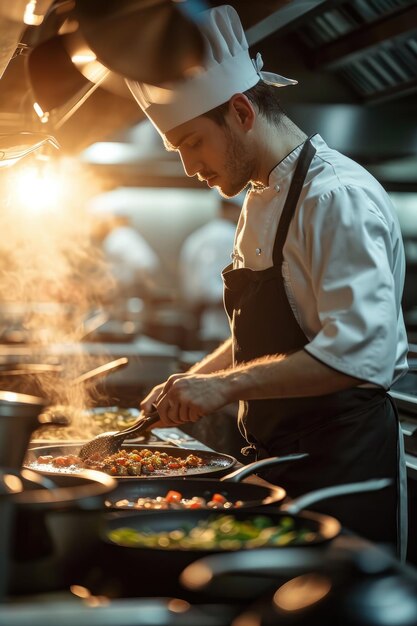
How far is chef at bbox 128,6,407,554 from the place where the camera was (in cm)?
186

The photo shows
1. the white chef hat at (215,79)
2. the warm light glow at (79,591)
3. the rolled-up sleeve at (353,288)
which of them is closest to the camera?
the warm light glow at (79,591)

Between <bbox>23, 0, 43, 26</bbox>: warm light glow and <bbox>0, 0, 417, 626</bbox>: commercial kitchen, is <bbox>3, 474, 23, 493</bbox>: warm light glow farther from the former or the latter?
<bbox>23, 0, 43, 26</bbox>: warm light glow

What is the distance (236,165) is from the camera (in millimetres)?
2172

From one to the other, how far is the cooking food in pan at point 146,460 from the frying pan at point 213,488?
0.70 ft

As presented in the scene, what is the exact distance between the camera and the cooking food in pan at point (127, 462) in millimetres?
2045

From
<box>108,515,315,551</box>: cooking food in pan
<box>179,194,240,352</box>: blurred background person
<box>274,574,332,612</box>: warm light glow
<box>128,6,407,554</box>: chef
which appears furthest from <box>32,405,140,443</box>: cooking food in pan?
<box>179,194,240,352</box>: blurred background person

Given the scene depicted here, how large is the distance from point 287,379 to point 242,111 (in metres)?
0.68

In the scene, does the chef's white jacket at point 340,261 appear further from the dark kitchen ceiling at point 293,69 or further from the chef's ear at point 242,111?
the dark kitchen ceiling at point 293,69

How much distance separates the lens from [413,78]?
3543 millimetres

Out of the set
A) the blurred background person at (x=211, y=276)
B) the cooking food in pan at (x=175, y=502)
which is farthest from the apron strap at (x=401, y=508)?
the blurred background person at (x=211, y=276)

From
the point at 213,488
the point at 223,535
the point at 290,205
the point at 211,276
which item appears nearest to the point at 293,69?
the point at 290,205

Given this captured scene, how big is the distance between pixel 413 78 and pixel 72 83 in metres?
1.70

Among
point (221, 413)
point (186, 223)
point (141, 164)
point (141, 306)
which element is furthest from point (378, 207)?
point (186, 223)

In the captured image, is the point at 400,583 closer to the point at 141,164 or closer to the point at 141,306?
the point at 141,164
